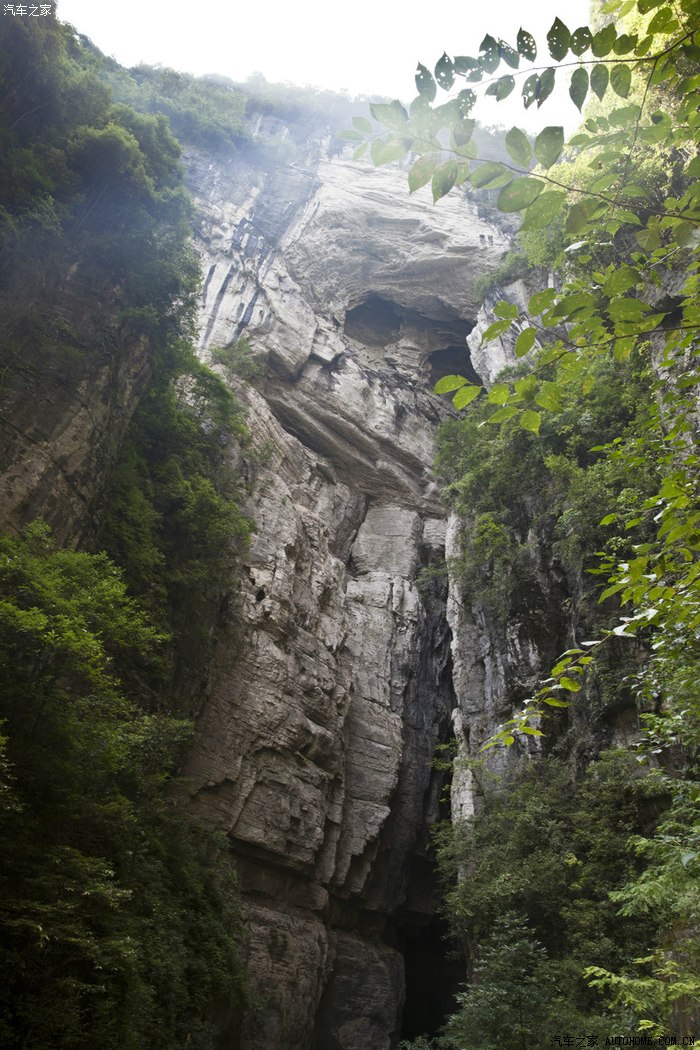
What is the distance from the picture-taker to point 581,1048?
7.82 meters

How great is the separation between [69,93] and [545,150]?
45.3 feet

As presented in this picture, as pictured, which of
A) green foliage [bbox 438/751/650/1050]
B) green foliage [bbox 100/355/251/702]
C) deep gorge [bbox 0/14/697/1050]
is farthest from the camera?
green foliage [bbox 100/355/251/702]

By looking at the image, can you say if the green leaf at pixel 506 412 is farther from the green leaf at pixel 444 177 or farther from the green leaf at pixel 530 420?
the green leaf at pixel 444 177

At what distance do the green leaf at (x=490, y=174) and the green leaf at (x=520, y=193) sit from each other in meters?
0.03

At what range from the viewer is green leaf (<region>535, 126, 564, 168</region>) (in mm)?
1864

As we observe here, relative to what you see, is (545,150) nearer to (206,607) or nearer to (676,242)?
(676,242)

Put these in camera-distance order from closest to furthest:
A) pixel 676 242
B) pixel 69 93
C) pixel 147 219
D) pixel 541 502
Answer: pixel 676 242 → pixel 69 93 → pixel 147 219 → pixel 541 502

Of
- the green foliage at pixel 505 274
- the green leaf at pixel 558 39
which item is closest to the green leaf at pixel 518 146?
the green leaf at pixel 558 39

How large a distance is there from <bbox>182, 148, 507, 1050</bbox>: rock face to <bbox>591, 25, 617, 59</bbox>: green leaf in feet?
46.2

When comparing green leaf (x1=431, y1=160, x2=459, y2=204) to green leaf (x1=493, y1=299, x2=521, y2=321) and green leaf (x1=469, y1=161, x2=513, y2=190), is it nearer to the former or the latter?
green leaf (x1=469, y1=161, x2=513, y2=190)

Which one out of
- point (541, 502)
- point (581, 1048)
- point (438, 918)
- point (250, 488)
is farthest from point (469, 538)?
point (581, 1048)
